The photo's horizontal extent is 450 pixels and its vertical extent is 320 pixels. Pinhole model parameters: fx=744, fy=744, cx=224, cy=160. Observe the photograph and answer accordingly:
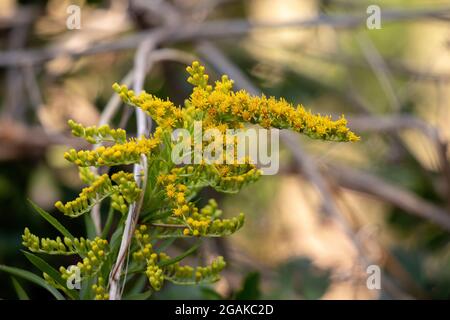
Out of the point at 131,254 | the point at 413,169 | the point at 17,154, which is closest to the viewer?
the point at 131,254

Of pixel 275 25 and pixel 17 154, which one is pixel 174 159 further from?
pixel 17 154

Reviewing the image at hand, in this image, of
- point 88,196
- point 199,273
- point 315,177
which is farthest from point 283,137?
point 88,196

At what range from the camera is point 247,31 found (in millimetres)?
2465

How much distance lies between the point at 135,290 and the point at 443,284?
1.39 m

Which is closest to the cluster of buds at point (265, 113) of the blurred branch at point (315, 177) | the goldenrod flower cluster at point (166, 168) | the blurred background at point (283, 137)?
the goldenrod flower cluster at point (166, 168)

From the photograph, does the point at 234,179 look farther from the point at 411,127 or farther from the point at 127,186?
the point at 411,127

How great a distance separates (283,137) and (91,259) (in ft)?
3.48

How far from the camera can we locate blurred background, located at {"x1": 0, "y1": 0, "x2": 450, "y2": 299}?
2324 mm

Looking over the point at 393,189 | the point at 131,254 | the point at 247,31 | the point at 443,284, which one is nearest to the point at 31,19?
the point at 247,31

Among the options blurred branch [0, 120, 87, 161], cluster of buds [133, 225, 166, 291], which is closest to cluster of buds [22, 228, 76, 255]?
cluster of buds [133, 225, 166, 291]

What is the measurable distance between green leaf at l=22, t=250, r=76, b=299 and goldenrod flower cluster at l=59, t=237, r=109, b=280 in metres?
0.01

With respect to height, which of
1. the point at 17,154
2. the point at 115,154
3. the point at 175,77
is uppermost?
the point at 175,77

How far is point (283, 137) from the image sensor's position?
2.07 metres

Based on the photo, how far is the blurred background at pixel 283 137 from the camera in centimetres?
232
